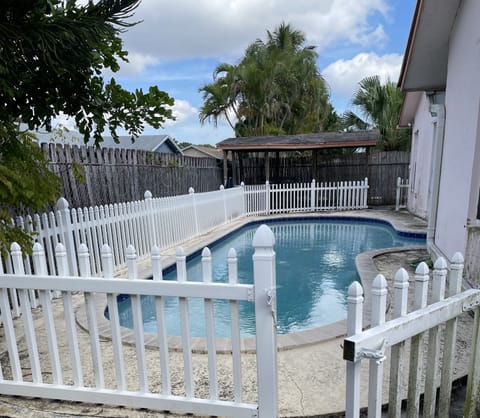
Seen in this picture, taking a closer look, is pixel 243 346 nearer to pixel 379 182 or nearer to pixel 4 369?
pixel 4 369

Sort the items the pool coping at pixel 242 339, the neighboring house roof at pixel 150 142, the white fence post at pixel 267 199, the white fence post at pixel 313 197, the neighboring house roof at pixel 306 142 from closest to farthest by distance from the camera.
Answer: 1. the pool coping at pixel 242 339
2. the white fence post at pixel 267 199
3. the neighboring house roof at pixel 306 142
4. the white fence post at pixel 313 197
5. the neighboring house roof at pixel 150 142

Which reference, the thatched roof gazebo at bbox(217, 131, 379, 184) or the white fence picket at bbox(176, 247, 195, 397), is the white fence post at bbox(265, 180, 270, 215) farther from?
the white fence picket at bbox(176, 247, 195, 397)

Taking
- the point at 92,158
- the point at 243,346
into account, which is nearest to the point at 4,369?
the point at 243,346

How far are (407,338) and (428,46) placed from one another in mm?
5301

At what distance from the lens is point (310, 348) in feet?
9.34

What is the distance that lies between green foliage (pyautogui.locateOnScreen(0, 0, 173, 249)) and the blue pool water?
2.75m

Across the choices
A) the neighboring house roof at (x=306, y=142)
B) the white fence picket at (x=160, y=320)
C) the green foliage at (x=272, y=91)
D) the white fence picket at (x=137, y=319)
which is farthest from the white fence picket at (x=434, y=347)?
the green foliage at (x=272, y=91)

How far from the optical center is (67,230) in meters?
4.10

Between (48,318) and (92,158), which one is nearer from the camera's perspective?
(48,318)

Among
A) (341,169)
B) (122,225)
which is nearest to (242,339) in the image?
(122,225)

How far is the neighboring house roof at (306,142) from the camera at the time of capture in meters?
12.1

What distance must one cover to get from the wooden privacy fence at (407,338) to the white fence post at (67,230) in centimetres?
373

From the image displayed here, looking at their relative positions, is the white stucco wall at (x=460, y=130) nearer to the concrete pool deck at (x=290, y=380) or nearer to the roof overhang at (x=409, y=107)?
the concrete pool deck at (x=290, y=380)

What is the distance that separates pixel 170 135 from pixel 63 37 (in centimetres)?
1867
